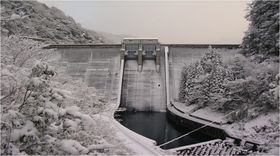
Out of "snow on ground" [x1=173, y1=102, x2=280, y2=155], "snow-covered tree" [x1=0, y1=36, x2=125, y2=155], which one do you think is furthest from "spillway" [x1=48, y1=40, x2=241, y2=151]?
"snow-covered tree" [x1=0, y1=36, x2=125, y2=155]

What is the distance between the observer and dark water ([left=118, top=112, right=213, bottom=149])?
68.9 ft

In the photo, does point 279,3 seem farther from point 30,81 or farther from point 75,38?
point 75,38

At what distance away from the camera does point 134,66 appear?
37062 mm

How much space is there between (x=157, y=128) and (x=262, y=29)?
33.2ft

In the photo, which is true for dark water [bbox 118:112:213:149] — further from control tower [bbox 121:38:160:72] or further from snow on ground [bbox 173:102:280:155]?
control tower [bbox 121:38:160:72]

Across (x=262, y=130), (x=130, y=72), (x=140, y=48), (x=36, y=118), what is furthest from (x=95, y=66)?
(x=36, y=118)

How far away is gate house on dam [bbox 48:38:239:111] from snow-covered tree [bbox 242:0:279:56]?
471 inches

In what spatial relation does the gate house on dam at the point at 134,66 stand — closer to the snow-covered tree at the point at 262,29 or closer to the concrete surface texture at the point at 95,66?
the concrete surface texture at the point at 95,66

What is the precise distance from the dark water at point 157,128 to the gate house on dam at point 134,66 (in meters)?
2.37

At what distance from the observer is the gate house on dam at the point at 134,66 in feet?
110

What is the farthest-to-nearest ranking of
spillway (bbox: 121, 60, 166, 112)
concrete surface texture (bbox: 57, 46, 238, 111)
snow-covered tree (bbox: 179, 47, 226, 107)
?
concrete surface texture (bbox: 57, 46, 238, 111) → spillway (bbox: 121, 60, 166, 112) → snow-covered tree (bbox: 179, 47, 226, 107)

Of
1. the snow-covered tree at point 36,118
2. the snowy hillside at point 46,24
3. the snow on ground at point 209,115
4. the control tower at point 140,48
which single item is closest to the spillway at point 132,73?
the control tower at point 140,48

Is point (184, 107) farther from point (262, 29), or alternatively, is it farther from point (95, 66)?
point (95, 66)

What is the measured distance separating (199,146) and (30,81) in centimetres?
1137
